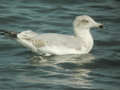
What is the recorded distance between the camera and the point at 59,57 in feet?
40.5

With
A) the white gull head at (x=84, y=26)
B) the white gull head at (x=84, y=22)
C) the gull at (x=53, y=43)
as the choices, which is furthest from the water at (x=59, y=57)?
the white gull head at (x=84, y=22)

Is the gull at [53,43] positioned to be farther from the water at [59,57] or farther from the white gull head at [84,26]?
the water at [59,57]

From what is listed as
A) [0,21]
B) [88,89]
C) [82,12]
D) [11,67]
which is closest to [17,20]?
[0,21]

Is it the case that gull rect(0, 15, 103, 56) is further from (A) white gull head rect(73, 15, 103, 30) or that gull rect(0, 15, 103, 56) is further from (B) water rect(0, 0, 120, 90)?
(B) water rect(0, 0, 120, 90)

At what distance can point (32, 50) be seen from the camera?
12.7 meters

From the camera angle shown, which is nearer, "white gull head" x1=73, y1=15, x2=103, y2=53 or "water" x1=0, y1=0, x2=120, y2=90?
"water" x1=0, y1=0, x2=120, y2=90

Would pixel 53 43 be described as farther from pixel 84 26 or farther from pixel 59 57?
pixel 84 26

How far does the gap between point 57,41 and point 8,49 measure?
1663 millimetres

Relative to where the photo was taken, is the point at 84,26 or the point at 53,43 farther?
the point at 84,26

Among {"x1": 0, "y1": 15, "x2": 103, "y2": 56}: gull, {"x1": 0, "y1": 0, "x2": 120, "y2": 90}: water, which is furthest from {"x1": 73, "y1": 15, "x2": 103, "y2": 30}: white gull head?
{"x1": 0, "y1": 0, "x2": 120, "y2": 90}: water

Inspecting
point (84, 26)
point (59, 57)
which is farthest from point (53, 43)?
point (84, 26)

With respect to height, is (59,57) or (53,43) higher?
(53,43)

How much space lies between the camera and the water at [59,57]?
1038 centimetres

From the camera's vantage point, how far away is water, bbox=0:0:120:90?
10.4m
